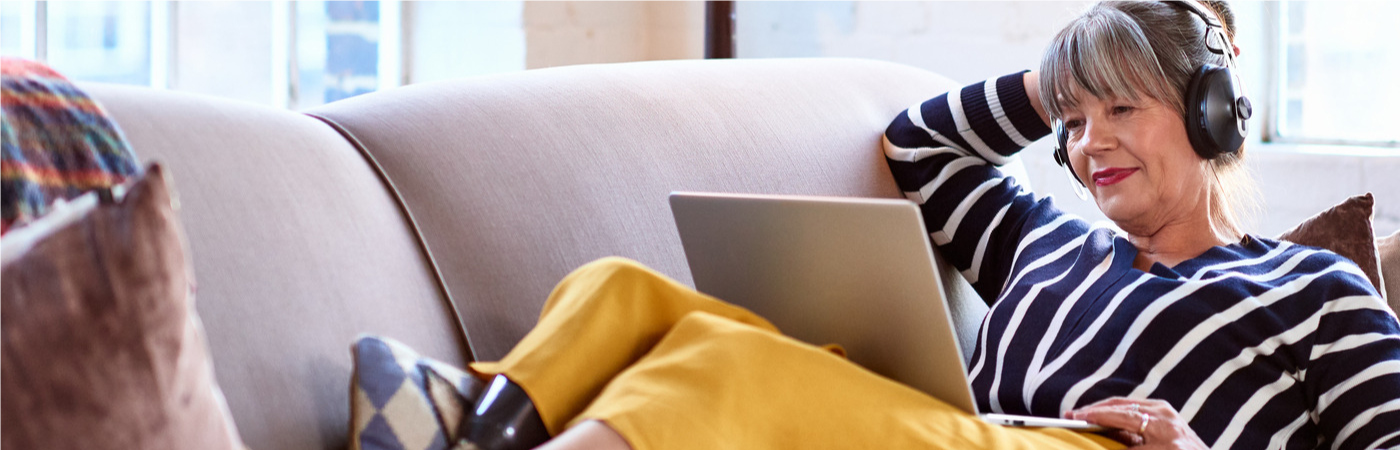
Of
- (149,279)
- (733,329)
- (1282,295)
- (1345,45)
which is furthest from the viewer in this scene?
(1345,45)

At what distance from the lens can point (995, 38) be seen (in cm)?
237

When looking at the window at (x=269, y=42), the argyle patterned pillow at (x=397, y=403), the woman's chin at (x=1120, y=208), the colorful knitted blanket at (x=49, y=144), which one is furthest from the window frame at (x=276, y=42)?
the woman's chin at (x=1120, y=208)

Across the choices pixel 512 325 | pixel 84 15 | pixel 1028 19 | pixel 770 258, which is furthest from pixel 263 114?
pixel 1028 19

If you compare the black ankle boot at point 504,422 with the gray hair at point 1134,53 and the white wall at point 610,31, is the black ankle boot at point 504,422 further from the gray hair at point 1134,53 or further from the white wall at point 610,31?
the white wall at point 610,31

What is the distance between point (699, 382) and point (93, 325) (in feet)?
1.32

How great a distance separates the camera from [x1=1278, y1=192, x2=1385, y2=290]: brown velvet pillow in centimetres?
127

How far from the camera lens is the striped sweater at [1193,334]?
3.36 feet

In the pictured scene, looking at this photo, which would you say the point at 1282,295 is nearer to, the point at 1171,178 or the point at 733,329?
the point at 1171,178

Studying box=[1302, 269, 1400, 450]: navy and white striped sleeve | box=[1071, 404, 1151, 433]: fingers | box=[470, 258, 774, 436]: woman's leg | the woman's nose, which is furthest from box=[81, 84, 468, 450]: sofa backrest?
box=[1302, 269, 1400, 450]: navy and white striped sleeve

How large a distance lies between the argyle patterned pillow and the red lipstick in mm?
713

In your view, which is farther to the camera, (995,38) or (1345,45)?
(995,38)

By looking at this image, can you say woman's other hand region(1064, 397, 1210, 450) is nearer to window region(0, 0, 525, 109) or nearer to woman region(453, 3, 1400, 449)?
woman region(453, 3, 1400, 449)

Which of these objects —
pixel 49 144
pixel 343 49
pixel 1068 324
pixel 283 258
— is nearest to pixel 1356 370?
pixel 1068 324

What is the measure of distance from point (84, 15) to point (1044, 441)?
6.30 ft
